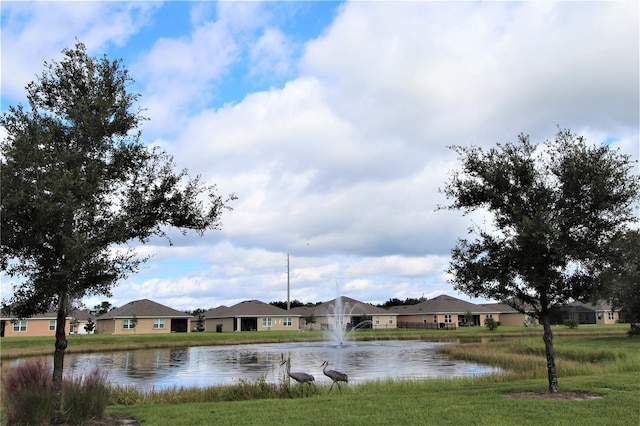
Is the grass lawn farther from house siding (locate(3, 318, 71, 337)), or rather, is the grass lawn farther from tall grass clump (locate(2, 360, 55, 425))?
house siding (locate(3, 318, 71, 337))

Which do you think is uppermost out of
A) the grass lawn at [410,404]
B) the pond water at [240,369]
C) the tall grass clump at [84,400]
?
the tall grass clump at [84,400]

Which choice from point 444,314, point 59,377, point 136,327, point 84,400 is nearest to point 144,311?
point 136,327

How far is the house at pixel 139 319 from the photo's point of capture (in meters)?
72.9

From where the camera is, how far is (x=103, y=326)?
77.8 m

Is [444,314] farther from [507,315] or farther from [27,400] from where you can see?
[27,400]

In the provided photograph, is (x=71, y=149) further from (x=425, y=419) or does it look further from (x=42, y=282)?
(x=425, y=419)

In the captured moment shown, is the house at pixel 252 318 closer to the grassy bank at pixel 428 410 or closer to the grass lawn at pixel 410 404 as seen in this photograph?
the grass lawn at pixel 410 404

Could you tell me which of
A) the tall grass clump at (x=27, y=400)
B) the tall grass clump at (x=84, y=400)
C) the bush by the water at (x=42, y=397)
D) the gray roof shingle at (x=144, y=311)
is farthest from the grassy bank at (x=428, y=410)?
the gray roof shingle at (x=144, y=311)

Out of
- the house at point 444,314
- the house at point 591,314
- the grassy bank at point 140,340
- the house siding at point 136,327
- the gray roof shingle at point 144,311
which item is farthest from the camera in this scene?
the house at point 591,314

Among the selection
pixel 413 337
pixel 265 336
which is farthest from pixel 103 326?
pixel 413 337

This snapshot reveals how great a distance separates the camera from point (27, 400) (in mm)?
10406

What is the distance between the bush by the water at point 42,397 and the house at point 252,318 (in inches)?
2809

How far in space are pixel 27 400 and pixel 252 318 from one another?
77179mm

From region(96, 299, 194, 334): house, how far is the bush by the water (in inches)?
2522
